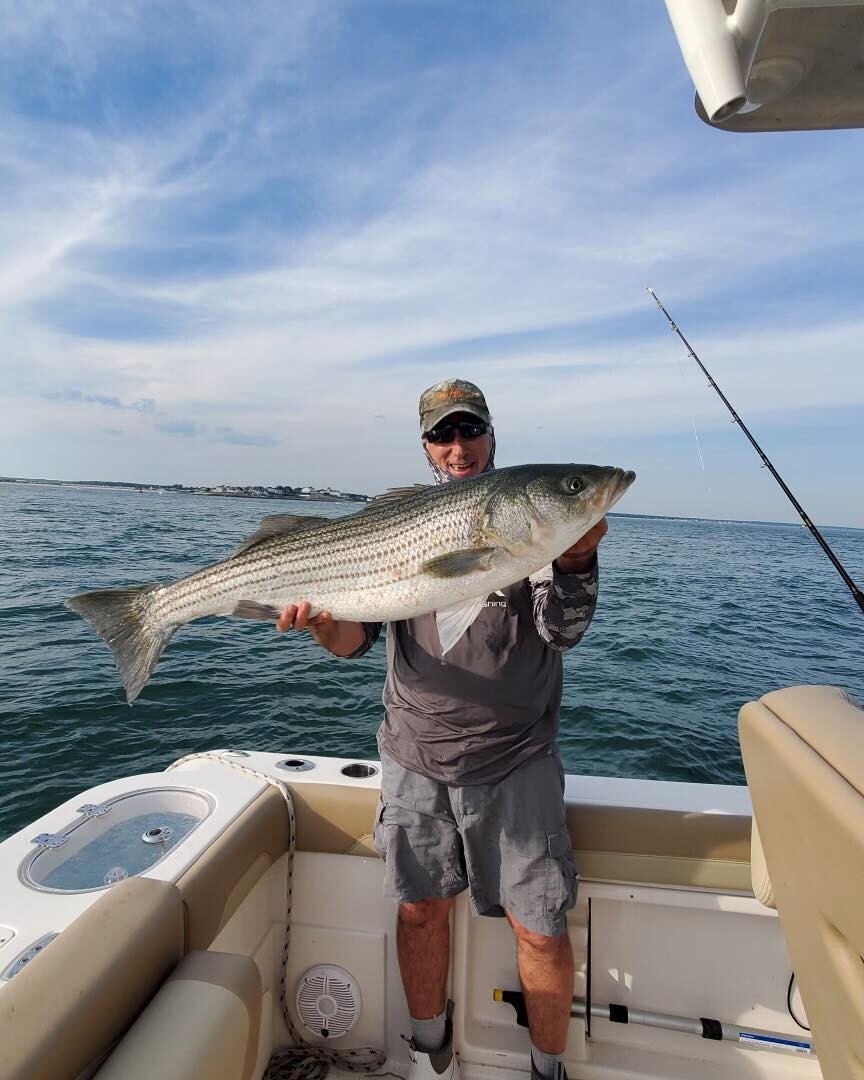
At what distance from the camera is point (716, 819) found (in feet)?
11.9

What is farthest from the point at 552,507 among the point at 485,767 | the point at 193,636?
the point at 193,636

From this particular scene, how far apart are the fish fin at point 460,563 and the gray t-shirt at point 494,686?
284mm

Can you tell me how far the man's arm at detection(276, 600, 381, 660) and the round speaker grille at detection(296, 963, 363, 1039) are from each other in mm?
1915

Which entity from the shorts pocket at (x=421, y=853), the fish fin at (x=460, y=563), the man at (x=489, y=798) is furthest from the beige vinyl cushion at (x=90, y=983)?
the fish fin at (x=460, y=563)

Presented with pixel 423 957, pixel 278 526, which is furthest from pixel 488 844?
pixel 278 526

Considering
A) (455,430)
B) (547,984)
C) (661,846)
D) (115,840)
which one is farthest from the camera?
(455,430)

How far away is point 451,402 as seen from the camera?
4121 millimetres

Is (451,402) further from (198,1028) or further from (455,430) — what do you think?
(198,1028)

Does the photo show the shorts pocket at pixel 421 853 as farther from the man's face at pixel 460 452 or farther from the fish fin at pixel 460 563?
the man's face at pixel 460 452

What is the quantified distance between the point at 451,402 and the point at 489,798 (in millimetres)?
2336

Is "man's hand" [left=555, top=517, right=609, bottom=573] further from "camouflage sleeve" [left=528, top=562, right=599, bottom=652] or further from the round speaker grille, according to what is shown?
the round speaker grille

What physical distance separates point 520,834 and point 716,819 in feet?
3.79

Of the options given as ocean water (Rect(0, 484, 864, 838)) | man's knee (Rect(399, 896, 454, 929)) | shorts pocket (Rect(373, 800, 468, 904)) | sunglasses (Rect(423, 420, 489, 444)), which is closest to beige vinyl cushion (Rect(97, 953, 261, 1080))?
shorts pocket (Rect(373, 800, 468, 904))

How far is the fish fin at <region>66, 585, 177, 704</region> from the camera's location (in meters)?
4.05
